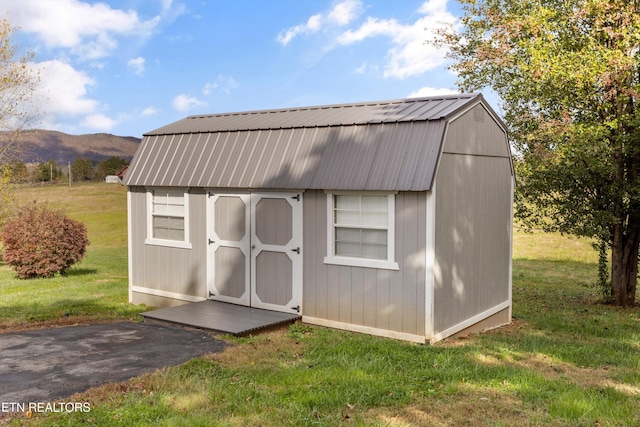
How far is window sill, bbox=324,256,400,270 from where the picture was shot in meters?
7.87

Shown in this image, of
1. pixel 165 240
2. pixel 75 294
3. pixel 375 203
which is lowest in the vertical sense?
pixel 75 294

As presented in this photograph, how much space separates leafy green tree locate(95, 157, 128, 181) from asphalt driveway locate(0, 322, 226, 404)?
42288mm

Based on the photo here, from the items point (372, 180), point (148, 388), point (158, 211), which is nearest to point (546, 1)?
point (372, 180)

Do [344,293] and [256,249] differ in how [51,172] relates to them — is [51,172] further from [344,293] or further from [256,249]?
[344,293]

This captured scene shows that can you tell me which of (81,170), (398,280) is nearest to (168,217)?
(398,280)

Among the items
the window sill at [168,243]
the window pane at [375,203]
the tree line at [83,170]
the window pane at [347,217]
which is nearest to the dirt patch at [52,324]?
the window sill at [168,243]

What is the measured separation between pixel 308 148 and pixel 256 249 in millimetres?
1910

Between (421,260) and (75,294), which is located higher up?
(421,260)

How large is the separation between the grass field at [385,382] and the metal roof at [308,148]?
7.50 feet

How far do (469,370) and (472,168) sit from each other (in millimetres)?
3670

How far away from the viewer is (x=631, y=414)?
504 centimetres

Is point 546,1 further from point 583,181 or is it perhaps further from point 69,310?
point 69,310

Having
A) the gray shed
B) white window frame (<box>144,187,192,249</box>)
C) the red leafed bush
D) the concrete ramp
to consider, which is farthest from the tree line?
the concrete ramp

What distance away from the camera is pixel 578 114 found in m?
12.1
